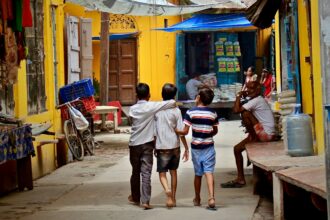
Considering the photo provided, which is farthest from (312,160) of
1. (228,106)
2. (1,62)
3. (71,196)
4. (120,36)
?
(120,36)

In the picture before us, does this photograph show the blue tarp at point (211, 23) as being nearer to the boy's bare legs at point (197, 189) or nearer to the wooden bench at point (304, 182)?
the boy's bare legs at point (197, 189)

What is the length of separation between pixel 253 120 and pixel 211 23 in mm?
13320

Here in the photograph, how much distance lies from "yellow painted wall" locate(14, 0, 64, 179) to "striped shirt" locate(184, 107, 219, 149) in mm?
3701

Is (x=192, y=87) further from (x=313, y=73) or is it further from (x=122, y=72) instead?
(x=313, y=73)

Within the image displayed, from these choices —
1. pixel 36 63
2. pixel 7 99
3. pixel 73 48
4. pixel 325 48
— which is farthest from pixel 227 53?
pixel 325 48

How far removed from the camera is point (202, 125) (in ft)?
29.2

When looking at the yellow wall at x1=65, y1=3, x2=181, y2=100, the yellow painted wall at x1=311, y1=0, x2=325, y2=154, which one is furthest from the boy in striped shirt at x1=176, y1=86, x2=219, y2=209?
the yellow wall at x1=65, y1=3, x2=181, y2=100

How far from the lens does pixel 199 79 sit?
25297 millimetres

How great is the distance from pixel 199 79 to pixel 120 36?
10.0 feet

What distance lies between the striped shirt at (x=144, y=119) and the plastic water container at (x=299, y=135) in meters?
1.42

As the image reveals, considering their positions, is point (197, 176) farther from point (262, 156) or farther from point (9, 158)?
point (9, 158)

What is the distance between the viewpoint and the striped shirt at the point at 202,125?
8914 millimetres

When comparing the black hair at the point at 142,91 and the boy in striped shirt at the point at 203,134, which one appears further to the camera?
the black hair at the point at 142,91

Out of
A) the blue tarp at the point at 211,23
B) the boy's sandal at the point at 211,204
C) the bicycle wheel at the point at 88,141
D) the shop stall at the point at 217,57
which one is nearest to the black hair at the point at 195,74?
the shop stall at the point at 217,57
